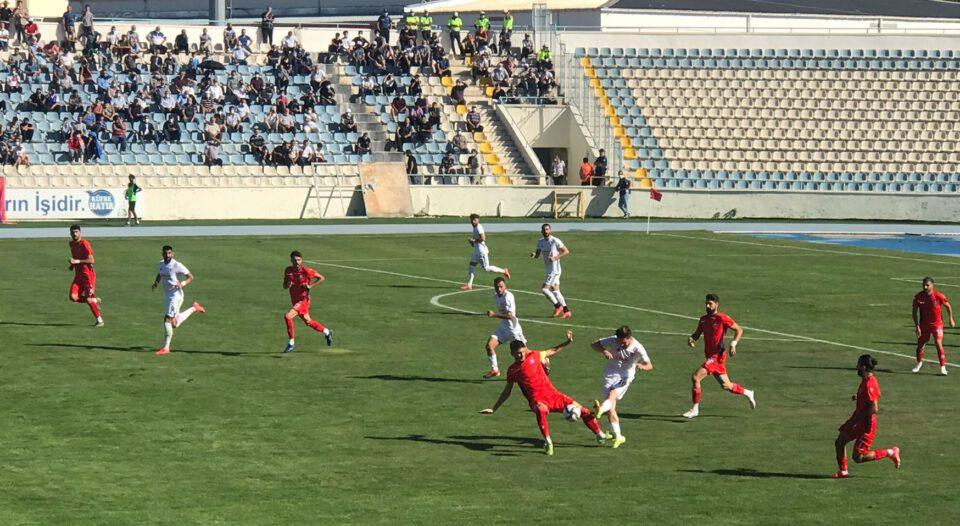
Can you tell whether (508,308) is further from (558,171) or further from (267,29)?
(267,29)

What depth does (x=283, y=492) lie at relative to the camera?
714 inches

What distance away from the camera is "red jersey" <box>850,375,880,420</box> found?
61.1 feet

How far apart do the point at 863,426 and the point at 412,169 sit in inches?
1856

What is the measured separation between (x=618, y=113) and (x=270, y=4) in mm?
30667

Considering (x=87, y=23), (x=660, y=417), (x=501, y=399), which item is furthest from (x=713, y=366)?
(x=87, y=23)

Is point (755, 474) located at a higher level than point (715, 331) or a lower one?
lower

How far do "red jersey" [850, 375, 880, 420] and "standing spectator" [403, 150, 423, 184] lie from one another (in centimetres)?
4642

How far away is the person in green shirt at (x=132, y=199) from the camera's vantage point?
56.4 metres

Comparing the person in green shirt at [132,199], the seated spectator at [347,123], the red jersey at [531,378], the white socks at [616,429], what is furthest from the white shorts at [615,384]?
the seated spectator at [347,123]

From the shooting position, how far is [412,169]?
65.1m

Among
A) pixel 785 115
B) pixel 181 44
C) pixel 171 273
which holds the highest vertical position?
pixel 181 44

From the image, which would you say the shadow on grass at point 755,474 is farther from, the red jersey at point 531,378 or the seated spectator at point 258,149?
the seated spectator at point 258,149

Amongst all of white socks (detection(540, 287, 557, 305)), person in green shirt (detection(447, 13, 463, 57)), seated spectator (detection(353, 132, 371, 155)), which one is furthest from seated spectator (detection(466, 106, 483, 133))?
white socks (detection(540, 287, 557, 305))

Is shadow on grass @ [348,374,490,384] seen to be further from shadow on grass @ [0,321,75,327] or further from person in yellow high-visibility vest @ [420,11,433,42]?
person in yellow high-visibility vest @ [420,11,433,42]
